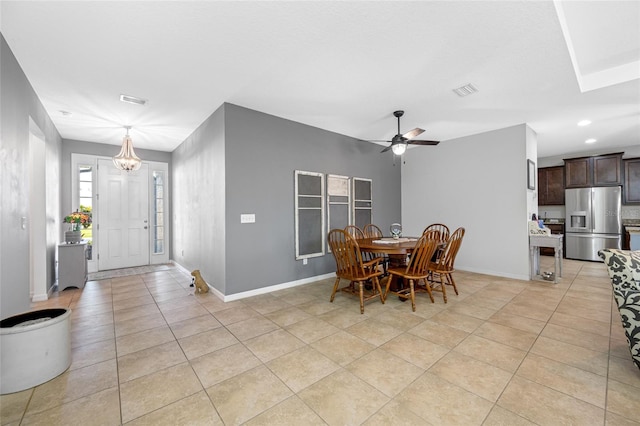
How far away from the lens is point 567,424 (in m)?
1.47

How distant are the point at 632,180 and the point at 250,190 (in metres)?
8.08

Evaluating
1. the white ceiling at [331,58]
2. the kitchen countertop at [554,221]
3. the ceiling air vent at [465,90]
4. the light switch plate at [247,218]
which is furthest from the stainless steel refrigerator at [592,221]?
the light switch plate at [247,218]

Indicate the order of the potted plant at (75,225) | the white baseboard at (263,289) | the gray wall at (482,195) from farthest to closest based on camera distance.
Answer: the gray wall at (482,195) → the potted plant at (75,225) → the white baseboard at (263,289)

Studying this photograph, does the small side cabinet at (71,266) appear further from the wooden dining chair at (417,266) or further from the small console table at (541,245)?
the small console table at (541,245)

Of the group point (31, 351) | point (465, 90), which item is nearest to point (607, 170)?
point (465, 90)

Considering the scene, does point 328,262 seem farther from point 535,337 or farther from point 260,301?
point 535,337

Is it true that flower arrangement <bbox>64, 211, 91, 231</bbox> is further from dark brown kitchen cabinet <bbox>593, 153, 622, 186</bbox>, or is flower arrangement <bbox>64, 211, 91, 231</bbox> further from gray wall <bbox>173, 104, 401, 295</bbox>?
dark brown kitchen cabinet <bbox>593, 153, 622, 186</bbox>

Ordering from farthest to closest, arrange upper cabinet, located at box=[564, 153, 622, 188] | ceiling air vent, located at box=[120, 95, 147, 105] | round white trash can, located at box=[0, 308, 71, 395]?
upper cabinet, located at box=[564, 153, 622, 188], ceiling air vent, located at box=[120, 95, 147, 105], round white trash can, located at box=[0, 308, 71, 395]

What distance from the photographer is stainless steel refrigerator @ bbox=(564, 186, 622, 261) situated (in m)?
5.73

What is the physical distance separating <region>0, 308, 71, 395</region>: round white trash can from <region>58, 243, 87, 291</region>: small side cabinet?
2600mm

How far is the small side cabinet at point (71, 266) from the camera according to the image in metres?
4.04

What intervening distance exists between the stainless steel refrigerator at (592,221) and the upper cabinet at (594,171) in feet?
0.53

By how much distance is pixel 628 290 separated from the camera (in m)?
1.88

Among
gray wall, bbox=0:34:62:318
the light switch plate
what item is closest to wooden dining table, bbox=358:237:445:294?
the light switch plate
